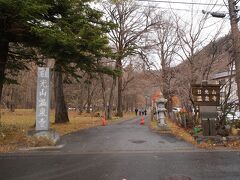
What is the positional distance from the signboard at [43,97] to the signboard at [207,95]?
745 cm

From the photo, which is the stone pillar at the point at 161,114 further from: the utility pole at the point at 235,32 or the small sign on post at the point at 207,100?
the utility pole at the point at 235,32

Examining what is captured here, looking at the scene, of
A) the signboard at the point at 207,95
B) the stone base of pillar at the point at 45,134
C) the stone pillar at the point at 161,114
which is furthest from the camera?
the stone pillar at the point at 161,114

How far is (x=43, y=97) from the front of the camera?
11.6 meters

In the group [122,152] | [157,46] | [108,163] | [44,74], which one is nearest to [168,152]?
[122,152]

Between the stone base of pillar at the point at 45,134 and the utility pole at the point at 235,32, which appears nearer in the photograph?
the stone base of pillar at the point at 45,134

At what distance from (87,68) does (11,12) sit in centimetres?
525

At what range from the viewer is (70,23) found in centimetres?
1221

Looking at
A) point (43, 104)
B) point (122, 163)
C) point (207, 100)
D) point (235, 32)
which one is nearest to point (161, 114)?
point (207, 100)

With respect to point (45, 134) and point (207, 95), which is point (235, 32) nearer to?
point (207, 95)

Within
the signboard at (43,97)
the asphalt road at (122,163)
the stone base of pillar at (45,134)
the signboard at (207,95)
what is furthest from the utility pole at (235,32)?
the stone base of pillar at (45,134)

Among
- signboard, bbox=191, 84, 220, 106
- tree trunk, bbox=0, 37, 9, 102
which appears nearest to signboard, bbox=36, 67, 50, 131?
tree trunk, bbox=0, 37, 9, 102

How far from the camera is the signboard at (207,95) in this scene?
513 inches

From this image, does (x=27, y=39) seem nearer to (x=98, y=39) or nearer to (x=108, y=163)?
(x=98, y=39)

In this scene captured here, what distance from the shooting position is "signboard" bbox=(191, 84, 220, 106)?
13023 millimetres
